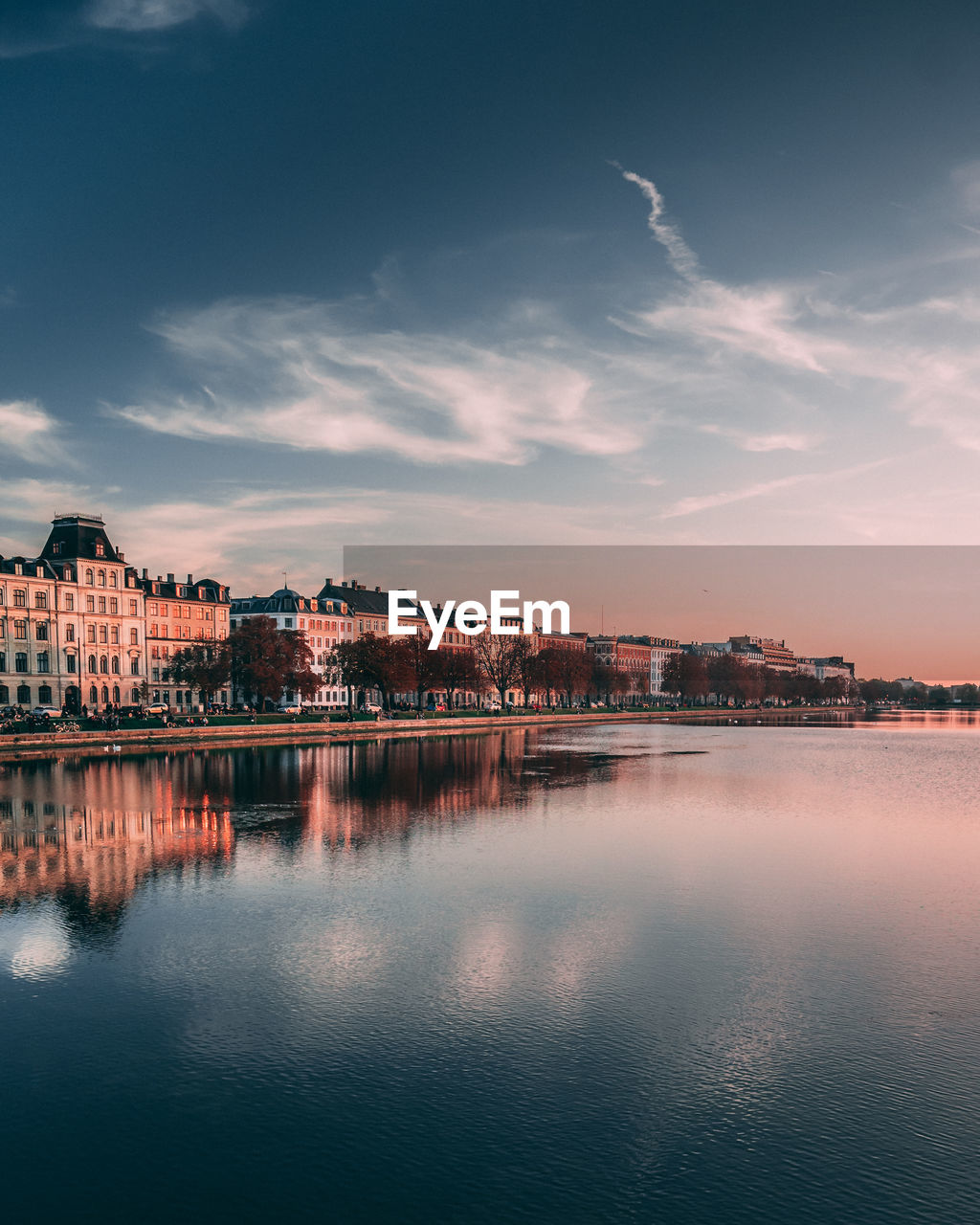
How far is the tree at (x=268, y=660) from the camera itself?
332ft

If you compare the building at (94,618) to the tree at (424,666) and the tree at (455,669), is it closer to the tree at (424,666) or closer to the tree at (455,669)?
the tree at (424,666)

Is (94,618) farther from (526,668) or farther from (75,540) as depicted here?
(526,668)

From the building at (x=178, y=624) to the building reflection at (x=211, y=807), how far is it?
52304mm

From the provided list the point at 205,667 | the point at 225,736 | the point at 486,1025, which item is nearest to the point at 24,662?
the point at 205,667

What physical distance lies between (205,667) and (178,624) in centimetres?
3767

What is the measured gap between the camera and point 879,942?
78.8 ft

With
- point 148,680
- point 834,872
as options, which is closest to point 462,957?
point 834,872

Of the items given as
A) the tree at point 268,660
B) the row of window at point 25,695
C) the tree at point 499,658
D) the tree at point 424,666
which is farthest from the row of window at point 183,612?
the tree at point 499,658

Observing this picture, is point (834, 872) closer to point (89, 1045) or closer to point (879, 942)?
point (879, 942)

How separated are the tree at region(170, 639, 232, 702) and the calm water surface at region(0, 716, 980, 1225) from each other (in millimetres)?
61798

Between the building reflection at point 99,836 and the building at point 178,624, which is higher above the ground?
the building at point 178,624

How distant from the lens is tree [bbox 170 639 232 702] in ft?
332

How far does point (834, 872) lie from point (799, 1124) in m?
19.5

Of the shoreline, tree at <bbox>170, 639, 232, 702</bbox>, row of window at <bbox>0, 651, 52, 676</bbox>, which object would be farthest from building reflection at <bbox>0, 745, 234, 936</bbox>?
row of window at <bbox>0, 651, 52, 676</bbox>
